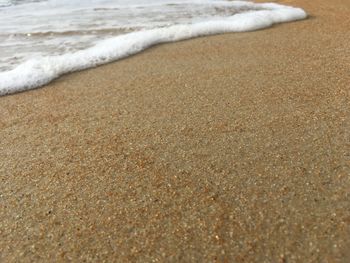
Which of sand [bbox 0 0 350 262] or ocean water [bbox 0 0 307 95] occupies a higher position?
ocean water [bbox 0 0 307 95]

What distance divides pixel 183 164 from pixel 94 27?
9.60ft

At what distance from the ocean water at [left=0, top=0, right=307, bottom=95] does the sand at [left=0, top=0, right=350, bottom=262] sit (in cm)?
32

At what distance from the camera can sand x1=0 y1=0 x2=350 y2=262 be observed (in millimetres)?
1374

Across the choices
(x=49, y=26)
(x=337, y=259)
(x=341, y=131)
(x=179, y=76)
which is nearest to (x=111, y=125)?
(x=179, y=76)

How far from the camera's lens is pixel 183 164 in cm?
179

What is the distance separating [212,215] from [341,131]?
88cm

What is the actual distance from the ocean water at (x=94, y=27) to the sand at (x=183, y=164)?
319mm

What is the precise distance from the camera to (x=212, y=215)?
4.86 ft

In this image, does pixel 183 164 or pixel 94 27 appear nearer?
pixel 183 164

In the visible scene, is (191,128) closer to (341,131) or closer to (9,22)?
(341,131)

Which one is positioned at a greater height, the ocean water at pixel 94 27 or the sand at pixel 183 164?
the ocean water at pixel 94 27

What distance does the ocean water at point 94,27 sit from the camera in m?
3.10

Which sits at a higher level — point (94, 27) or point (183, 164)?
point (94, 27)

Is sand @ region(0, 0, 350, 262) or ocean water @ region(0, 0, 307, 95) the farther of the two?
ocean water @ region(0, 0, 307, 95)
